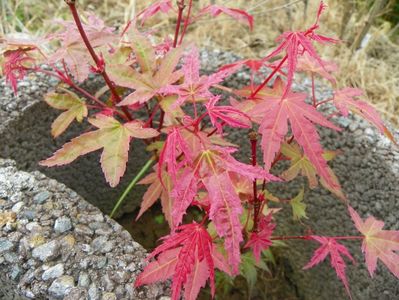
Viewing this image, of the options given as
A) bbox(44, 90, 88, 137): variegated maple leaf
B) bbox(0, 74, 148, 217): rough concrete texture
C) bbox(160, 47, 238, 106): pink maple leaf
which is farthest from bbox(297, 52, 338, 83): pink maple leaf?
bbox(0, 74, 148, 217): rough concrete texture

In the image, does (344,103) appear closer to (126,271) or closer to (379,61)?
(126,271)

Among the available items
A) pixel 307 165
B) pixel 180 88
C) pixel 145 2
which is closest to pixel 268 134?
pixel 180 88

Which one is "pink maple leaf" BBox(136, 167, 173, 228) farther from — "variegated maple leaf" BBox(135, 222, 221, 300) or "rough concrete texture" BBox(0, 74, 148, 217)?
"rough concrete texture" BBox(0, 74, 148, 217)

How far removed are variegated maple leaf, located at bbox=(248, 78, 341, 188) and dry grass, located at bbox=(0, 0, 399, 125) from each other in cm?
125

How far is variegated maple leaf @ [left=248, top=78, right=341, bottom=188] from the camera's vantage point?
81 cm

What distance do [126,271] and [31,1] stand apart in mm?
1915

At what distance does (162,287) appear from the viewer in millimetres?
872

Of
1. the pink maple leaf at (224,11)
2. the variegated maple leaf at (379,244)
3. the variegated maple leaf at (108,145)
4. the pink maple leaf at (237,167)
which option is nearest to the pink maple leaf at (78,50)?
the variegated maple leaf at (108,145)

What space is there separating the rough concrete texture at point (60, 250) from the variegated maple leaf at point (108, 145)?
135mm

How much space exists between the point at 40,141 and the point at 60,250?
56cm

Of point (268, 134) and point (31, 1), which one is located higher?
point (268, 134)

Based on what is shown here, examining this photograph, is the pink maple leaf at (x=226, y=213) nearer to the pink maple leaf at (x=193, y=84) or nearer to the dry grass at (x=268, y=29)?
the pink maple leaf at (x=193, y=84)

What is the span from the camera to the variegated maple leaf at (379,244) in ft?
3.13

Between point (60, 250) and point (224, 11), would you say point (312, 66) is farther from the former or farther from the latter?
point (60, 250)
